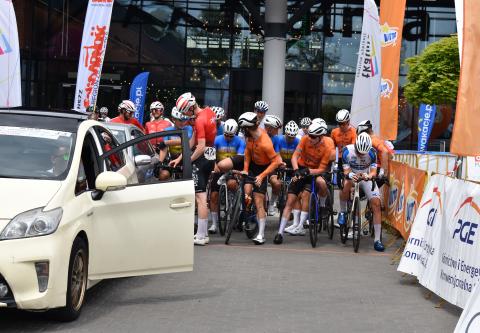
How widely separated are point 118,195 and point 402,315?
2711 millimetres

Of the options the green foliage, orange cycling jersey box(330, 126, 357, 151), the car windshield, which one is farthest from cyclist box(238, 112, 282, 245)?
the green foliage

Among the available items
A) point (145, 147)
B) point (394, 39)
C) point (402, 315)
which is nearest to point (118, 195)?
point (402, 315)

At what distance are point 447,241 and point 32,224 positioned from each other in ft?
13.2

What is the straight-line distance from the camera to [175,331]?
23.4ft

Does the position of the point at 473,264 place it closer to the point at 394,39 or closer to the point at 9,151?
the point at 9,151

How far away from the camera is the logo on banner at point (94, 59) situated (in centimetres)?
1686

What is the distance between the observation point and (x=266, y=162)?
13.2 meters

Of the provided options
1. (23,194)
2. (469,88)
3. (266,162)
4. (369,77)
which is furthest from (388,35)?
(23,194)

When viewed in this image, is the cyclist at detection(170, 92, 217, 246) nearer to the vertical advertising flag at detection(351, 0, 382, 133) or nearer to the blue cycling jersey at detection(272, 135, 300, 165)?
the blue cycling jersey at detection(272, 135, 300, 165)

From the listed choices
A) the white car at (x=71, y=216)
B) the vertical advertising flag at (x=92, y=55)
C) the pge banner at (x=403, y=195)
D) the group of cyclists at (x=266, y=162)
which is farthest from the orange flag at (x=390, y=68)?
the white car at (x=71, y=216)

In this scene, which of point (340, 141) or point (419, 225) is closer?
point (419, 225)

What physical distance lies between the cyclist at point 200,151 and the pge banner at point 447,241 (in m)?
3.52

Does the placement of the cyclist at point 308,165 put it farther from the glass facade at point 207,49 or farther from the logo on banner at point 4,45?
the glass facade at point 207,49

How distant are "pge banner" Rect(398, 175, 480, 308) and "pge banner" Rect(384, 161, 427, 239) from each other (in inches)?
96.4
